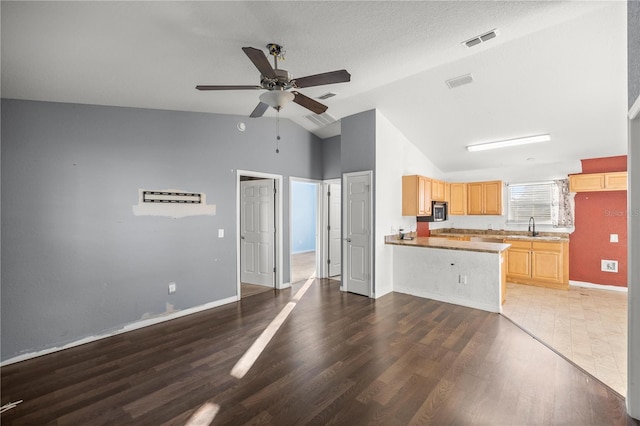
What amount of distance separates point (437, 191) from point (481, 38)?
11.3 feet

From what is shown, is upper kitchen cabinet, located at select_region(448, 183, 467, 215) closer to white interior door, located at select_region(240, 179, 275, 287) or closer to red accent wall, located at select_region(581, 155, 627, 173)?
red accent wall, located at select_region(581, 155, 627, 173)

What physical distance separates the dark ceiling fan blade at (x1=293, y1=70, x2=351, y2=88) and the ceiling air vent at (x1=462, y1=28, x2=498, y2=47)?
1.46 meters

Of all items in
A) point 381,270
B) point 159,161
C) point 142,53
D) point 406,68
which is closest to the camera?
point 142,53

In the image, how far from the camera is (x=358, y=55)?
282 centimetres

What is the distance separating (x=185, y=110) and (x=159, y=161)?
81 cm

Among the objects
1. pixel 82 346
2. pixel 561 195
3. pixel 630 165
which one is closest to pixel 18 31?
pixel 82 346

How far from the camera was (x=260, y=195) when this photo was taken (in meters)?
5.37

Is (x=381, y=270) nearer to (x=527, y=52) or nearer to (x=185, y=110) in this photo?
(x=527, y=52)

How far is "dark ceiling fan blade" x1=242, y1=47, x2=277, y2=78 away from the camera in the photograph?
1.88m

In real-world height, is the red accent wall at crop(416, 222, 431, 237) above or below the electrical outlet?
above

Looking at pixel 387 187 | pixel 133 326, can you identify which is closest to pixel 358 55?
pixel 387 187

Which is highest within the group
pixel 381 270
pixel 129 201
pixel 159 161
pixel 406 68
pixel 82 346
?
pixel 406 68

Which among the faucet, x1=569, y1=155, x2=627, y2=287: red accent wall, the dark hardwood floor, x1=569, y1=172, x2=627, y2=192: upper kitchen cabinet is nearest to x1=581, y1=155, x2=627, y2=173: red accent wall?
x1=569, y1=155, x2=627, y2=287: red accent wall

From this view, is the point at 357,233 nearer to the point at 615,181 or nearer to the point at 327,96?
the point at 327,96
